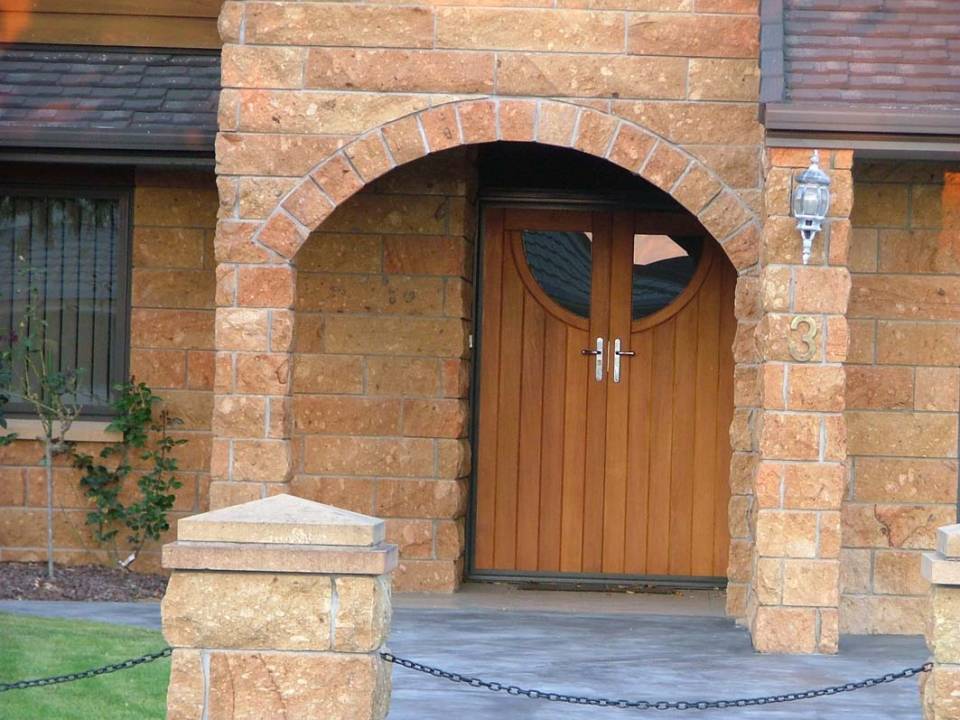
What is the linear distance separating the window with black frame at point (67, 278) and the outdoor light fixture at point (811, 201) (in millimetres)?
4555

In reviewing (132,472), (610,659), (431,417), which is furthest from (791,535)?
(132,472)

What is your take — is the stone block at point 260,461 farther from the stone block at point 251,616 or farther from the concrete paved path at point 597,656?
the stone block at point 251,616

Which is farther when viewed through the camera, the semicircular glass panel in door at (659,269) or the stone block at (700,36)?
the semicircular glass panel in door at (659,269)

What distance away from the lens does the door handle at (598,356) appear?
10.7 metres

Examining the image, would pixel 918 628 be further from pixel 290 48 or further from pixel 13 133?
pixel 13 133

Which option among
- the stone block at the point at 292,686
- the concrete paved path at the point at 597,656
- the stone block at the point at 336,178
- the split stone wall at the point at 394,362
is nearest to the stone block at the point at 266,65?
the stone block at the point at 336,178

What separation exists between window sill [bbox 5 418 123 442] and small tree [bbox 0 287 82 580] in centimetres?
5

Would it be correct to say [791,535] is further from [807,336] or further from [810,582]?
[807,336]

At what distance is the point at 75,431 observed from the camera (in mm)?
10289

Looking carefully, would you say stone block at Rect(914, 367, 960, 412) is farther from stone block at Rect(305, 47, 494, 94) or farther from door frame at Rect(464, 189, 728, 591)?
stone block at Rect(305, 47, 494, 94)

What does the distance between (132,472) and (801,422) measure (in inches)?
171

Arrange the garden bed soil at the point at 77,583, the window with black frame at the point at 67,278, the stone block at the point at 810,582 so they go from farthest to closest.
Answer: the window with black frame at the point at 67,278
the garden bed soil at the point at 77,583
the stone block at the point at 810,582

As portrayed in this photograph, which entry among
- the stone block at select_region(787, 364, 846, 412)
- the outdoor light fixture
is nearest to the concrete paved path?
the stone block at select_region(787, 364, 846, 412)

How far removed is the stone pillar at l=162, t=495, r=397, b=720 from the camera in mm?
5520
